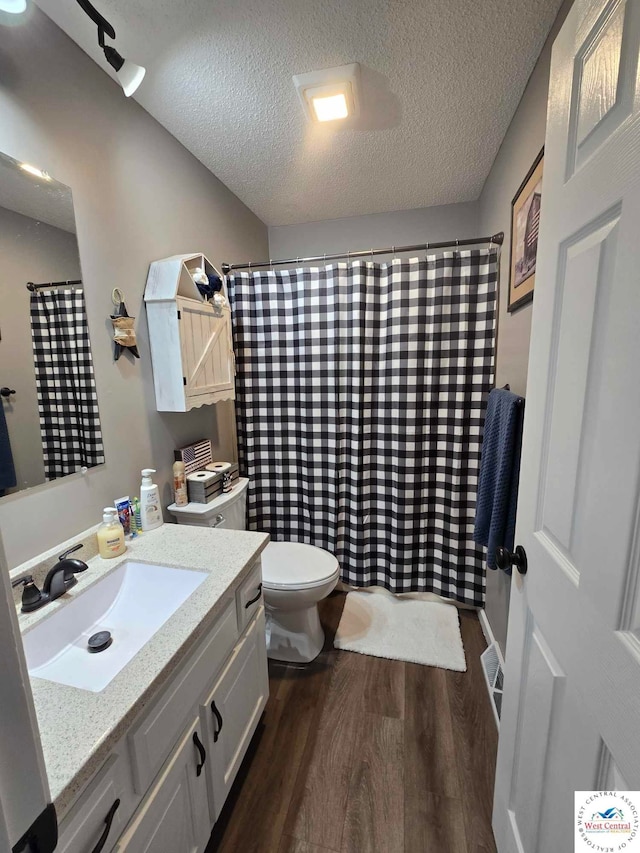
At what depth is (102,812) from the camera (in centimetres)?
61

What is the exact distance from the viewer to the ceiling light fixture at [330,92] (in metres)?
1.23

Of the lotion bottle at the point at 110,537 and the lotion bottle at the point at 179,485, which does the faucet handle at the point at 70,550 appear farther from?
the lotion bottle at the point at 179,485

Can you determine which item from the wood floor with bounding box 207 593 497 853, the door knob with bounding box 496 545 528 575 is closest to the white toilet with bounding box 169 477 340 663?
the wood floor with bounding box 207 593 497 853

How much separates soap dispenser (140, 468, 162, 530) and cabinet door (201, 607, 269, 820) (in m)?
0.52

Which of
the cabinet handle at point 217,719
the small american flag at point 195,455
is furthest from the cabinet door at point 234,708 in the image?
the small american flag at point 195,455

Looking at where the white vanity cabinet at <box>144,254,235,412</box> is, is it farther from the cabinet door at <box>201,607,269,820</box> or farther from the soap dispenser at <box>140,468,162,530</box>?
the cabinet door at <box>201,607,269,820</box>

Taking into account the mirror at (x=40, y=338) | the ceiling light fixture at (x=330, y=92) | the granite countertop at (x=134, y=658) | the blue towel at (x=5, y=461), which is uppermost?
the ceiling light fixture at (x=330, y=92)

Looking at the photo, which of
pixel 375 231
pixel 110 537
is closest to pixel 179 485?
pixel 110 537

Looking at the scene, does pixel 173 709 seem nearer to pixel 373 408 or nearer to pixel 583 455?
pixel 583 455

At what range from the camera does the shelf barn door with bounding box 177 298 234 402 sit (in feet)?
4.73

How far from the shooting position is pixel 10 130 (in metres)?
0.94

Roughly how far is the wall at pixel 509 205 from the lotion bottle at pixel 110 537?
4.98ft

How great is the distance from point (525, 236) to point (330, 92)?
0.90 metres

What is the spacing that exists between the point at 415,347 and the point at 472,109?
97cm
